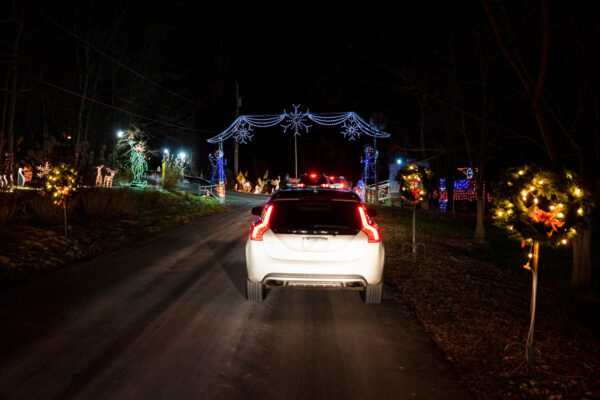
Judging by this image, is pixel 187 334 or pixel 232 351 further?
pixel 187 334

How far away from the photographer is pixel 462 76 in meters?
15.0

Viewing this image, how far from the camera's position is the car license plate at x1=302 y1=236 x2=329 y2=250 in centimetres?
589

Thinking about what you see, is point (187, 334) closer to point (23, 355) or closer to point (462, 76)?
point (23, 355)

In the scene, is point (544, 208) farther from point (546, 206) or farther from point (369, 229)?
point (369, 229)

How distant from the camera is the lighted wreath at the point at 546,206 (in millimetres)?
4301

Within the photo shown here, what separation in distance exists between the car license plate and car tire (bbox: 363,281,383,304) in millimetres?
949

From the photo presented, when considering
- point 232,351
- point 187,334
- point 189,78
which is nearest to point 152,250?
point 187,334

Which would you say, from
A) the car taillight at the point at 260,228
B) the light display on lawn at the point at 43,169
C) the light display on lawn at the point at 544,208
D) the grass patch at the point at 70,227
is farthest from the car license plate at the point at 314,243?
the light display on lawn at the point at 43,169

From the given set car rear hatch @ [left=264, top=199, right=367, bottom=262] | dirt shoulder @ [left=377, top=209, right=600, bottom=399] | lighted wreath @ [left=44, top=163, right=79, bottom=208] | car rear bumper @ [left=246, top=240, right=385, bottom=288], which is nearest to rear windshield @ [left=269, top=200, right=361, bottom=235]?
car rear hatch @ [left=264, top=199, right=367, bottom=262]

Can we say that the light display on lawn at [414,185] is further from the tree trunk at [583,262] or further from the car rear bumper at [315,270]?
the car rear bumper at [315,270]

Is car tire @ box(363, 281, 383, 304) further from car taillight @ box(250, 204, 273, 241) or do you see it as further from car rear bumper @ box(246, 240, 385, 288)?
car taillight @ box(250, 204, 273, 241)

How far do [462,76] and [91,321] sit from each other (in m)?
13.9

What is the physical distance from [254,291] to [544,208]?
3997mm

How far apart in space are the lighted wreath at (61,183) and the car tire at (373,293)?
850 cm
